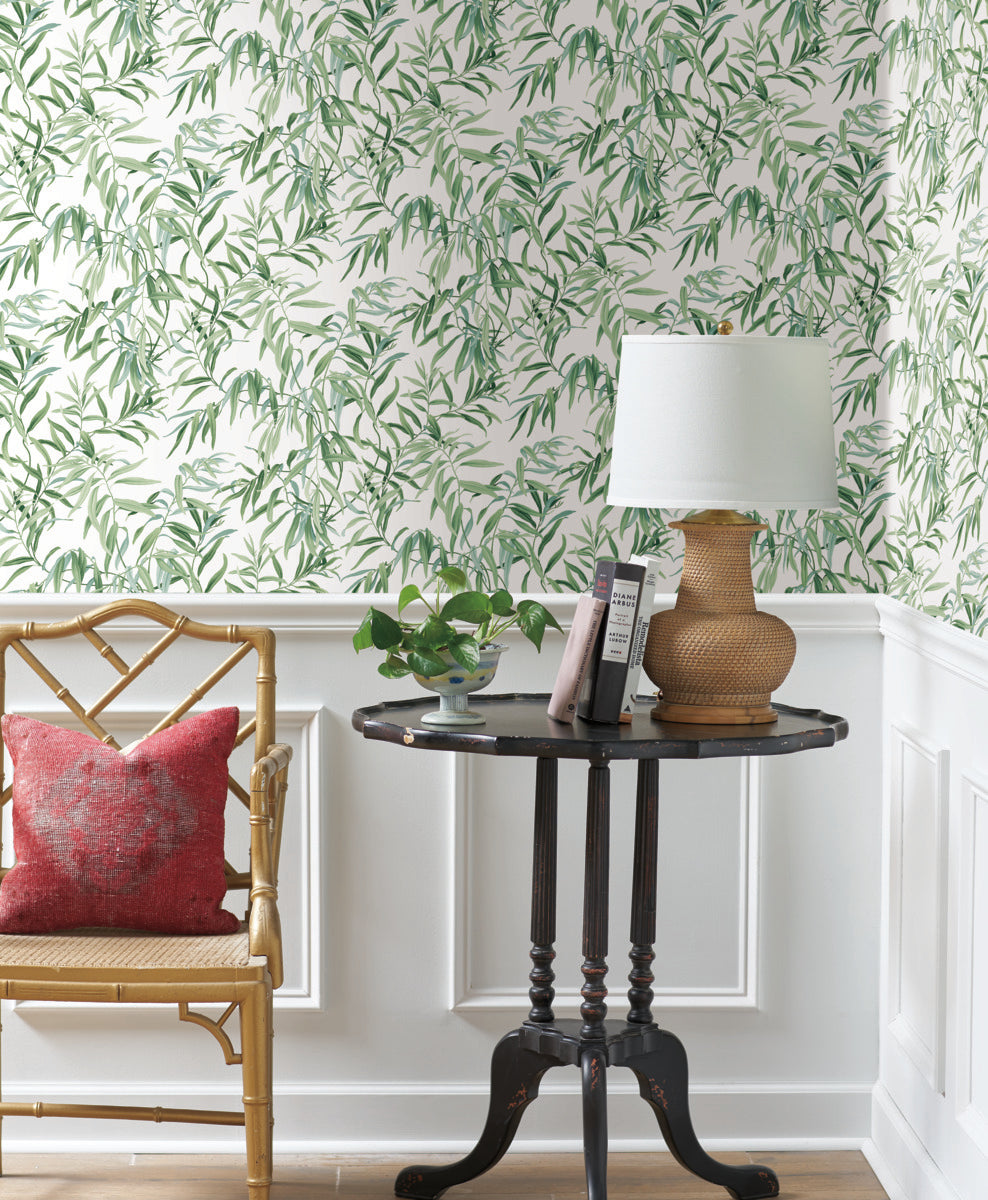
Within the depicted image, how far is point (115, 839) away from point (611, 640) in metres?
0.85

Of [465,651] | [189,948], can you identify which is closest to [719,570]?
[465,651]

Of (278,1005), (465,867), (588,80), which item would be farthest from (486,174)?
(278,1005)

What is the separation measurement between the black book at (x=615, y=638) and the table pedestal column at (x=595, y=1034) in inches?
4.5

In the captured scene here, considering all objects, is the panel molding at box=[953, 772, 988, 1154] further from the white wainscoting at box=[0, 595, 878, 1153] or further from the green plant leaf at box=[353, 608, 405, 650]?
the green plant leaf at box=[353, 608, 405, 650]

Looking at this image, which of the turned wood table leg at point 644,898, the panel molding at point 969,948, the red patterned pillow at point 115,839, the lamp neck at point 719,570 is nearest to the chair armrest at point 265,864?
the red patterned pillow at point 115,839

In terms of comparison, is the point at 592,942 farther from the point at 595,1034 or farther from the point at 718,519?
the point at 718,519

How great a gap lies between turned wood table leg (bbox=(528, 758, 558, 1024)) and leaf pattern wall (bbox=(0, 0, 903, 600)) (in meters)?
0.53

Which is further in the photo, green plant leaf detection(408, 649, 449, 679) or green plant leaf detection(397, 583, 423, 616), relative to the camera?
green plant leaf detection(397, 583, 423, 616)

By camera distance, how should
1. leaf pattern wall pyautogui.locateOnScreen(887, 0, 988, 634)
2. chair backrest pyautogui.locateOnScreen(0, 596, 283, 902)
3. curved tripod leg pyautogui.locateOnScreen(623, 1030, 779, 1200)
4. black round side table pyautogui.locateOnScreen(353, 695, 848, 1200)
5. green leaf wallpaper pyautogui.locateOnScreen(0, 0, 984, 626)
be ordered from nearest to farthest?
black round side table pyautogui.locateOnScreen(353, 695, 848, 1200)
leaf pattern wall pyautogui.locateOnScreen(887, 0, 988, 634)
curved tripod leg pyautogui.locateOnScreen(623, 1030, 779, 1200)
chair backrest pyautogui.locateOnScreen(0, 596, 283, 902)
green leaf wallpaper pyautogui.locateOnScreen(0, 0, 984, 626)

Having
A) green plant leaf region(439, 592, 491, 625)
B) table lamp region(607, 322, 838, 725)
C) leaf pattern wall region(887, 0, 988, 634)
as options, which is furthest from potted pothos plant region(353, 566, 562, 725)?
leaf pattern wall region(887, 0, 988, 634)

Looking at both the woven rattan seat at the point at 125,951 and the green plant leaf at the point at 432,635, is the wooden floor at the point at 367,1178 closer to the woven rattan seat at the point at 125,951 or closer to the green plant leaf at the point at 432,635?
the woven rattan seat at the point at 125,951

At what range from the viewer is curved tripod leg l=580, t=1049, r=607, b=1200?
211 centimetres

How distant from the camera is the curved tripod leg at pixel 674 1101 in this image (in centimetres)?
220

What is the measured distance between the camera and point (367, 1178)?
2461 mm
